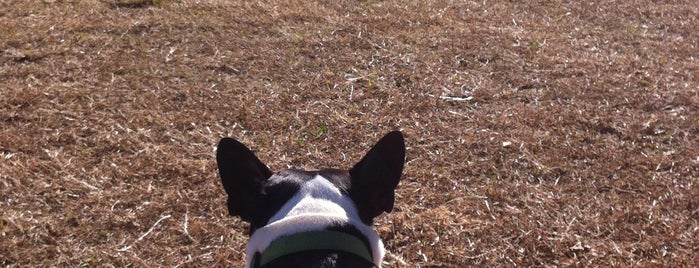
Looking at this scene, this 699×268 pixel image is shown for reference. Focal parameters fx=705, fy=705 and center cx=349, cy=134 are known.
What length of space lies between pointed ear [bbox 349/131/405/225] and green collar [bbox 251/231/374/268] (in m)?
0.43

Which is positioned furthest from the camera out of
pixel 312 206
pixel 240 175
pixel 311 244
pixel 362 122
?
pixel 362 122

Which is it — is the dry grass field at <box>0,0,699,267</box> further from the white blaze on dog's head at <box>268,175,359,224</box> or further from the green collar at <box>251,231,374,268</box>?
the green collar at <box>251,231,374,268</box>

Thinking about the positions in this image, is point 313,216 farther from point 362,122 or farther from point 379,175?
point 362,122

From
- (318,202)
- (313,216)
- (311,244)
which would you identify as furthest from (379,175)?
(311,244)

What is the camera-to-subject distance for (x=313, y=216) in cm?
263

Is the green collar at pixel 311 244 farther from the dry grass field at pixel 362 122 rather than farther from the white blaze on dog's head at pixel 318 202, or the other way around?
the dry grass field at pixel 362 122

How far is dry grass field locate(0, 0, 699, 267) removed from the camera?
14.0ft

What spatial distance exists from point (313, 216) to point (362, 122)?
2.93 meters

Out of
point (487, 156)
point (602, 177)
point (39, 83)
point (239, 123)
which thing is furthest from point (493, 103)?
point (39, 83)

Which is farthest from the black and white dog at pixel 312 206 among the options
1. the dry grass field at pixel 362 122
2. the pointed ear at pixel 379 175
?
the dry grass field at pixel 362 122

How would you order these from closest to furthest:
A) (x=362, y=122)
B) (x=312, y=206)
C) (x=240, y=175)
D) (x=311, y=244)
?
(x=311, y=244), (x=312, y=206), (x=240, y=175), (x=362, y=122)

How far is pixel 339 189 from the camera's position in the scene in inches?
114

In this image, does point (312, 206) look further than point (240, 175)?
No

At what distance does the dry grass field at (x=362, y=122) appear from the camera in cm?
428
